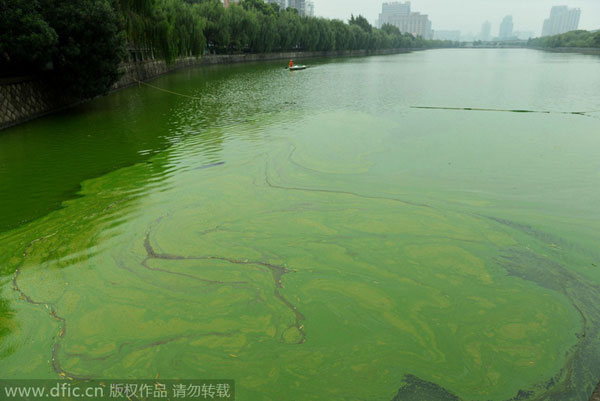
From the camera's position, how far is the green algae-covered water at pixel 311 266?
2.23 m


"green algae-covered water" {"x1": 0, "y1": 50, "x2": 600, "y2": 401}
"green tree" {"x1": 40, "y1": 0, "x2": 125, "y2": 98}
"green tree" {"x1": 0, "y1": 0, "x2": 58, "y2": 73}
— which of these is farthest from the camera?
"green tree" {"x1": 40, "y1": 0, "x2": 125, "y2": 98}

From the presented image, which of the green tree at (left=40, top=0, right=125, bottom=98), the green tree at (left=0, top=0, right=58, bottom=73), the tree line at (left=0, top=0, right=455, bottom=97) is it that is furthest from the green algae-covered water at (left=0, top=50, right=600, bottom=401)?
the green tree at (left=40, top=0, right=125, bottom=98)

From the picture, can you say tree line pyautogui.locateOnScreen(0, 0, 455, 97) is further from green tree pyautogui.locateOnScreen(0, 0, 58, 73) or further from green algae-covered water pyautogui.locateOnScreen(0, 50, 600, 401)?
green algae-covered water pyautogui.locateOnScreen(0, 50, 600, 401)

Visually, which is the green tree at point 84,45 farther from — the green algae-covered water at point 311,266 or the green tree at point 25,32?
A: the green algae-covered water at point 311,266

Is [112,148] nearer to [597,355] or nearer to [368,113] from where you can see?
[368,113]

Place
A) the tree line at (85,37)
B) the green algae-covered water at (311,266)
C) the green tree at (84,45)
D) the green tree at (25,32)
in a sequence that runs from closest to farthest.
Result: 1. the green algae-covered water at (311,266)
2. the green tree at (25,32)
3. the tree line at (85,37)
4. the green tree at (84,45)

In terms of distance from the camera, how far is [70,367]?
2.23 meters

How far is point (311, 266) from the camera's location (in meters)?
3.23

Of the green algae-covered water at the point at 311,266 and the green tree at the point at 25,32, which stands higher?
the green tree at the point at 25,32

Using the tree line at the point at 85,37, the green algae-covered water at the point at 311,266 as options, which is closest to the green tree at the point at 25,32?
the tree line at the point at 85,37

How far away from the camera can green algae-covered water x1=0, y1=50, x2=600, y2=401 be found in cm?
223

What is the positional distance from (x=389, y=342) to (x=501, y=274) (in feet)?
4.27

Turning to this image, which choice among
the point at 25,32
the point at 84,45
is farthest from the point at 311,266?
the point at 84,45

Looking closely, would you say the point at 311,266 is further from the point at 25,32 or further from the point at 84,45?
the point at 84,45
